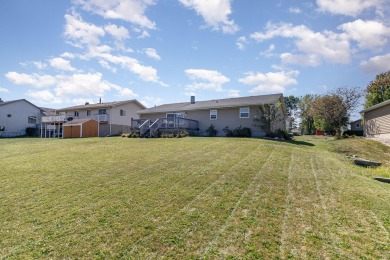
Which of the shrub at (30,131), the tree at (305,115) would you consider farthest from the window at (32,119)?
the tree at (305,115)

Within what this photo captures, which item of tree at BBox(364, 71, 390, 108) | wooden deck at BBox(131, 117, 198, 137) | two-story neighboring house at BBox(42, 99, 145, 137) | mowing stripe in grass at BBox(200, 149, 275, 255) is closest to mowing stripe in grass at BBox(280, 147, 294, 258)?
mowing stripe in grass at BBox(200, 149, 275, 255)

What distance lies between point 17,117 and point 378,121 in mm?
50627

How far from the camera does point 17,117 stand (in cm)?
3956

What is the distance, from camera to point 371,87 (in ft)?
134

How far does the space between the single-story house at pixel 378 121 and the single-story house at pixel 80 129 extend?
32.3 meters

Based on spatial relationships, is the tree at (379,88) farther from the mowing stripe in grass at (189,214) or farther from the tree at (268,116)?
the mowing stripe in grass at (189,214)

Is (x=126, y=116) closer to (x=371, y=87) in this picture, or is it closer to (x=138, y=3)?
(x=138, y=3)

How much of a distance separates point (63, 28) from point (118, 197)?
12.0 meters

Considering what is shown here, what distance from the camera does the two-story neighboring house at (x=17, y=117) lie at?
37.9 metres

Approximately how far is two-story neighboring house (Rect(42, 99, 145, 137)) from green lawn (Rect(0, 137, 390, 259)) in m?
25.1

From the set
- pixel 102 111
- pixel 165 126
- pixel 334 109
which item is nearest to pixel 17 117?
pixel 102 111

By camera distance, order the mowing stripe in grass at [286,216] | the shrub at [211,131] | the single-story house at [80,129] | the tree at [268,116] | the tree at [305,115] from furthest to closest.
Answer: the tree at [305,115]
the single-story house at [80,129]
the shrub at [211,131]
the tree at [268,116]
the mowing stripe in grass at [286,216]

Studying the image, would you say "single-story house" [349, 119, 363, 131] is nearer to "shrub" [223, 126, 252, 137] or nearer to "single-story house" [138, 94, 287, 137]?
"single-story house" [138, 94, 287, 137]

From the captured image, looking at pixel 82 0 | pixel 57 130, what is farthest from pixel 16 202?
pixel 57 130
